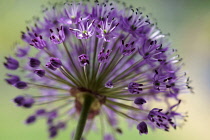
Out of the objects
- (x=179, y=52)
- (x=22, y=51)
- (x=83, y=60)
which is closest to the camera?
(x=83, y=60)

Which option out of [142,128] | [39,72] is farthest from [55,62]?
[142,128]

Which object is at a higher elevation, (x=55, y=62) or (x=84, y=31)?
(x=84, y=31)

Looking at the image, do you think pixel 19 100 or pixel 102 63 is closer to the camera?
pixel 102 63

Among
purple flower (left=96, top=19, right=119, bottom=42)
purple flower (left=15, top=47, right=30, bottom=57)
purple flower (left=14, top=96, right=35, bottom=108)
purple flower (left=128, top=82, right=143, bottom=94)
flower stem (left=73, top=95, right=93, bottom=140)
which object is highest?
purple flower (left=15, top=47, right=30, bottom=57)

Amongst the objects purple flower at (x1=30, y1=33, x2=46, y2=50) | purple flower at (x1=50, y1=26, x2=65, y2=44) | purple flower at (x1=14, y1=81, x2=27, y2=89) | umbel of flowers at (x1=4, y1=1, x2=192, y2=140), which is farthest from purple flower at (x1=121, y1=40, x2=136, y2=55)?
purple flower at (x1=14, y1=81, x2=27, y2=89)

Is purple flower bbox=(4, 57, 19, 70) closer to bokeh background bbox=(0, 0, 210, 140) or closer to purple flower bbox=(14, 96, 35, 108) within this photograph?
purple flower bbox=(14, 96, 35, 108)

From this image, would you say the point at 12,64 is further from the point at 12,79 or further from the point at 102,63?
the point at 102,63

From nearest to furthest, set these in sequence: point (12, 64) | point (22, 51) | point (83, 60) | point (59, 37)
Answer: point (83, 60) → point (59, 37) → point (12, 64) → point (22, 51)

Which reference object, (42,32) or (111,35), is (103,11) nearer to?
(111,35)

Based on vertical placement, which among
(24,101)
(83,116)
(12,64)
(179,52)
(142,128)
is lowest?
(142,128)
